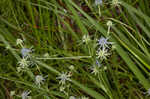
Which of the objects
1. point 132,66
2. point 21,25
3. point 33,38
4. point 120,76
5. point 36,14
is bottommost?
point 132,66

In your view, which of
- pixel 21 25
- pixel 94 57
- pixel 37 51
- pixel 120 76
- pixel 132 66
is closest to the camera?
pixel 94 57

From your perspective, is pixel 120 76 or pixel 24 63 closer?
pixel 24 63

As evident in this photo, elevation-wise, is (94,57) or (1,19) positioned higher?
(1,19)

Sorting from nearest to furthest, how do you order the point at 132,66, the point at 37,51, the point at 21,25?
the point at 132,66
the point at 37,51
the point at 21,25

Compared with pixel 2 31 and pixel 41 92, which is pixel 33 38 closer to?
pixel 2 31

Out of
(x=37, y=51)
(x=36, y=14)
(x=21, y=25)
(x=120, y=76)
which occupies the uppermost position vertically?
(x=36, y=14)

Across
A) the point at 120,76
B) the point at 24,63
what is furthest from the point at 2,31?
the point at 120,76

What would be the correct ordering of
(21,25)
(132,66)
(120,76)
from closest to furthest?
(132,66), (120,76), (21,25)

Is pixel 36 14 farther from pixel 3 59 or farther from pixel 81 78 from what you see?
pixel 81 78

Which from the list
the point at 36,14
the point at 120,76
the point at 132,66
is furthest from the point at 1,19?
the point at 132,66
